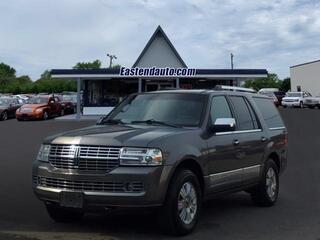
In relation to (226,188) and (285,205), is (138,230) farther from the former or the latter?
(285,205)

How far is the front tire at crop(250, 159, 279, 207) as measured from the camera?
9.14 m

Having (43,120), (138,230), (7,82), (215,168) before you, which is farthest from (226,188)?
(7,82)

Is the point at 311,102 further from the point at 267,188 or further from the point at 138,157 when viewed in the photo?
the point at 138,157

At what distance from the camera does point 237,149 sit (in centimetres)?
824

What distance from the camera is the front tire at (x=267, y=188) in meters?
9.14

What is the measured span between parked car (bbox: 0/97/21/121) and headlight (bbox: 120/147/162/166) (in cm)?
3379

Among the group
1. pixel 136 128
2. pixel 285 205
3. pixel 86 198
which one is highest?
pixel 136 128

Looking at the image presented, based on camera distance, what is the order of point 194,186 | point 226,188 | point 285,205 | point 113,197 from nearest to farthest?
point 113,197 → point 194,186 → point 226,188 → point 285,205

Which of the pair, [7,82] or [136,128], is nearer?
[136,128]

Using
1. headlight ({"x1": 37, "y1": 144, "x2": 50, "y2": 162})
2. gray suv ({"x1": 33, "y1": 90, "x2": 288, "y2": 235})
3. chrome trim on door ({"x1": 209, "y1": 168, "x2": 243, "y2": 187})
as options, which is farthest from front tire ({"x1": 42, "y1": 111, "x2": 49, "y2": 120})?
headlight ({"x1": 37, "y1": 144, "x2": 50, "y2": 162})

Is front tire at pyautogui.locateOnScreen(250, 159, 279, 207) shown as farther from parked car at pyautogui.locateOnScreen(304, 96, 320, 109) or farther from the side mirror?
parked car at pyautogui.locateOnScreen(304, 96, 320, 109)

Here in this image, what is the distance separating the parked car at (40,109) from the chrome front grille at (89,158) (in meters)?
31.6

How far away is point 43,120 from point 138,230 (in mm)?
31895

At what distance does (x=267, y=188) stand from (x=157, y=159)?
10.6 feet
